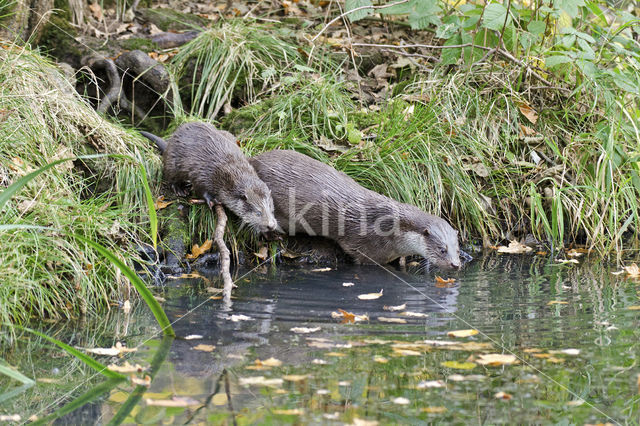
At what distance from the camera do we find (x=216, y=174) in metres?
5.04

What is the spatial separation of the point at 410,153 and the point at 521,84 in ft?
4.40

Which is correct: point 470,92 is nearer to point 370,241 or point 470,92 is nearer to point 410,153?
point 410,153

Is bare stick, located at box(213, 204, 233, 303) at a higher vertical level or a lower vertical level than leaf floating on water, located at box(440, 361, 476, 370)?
higher

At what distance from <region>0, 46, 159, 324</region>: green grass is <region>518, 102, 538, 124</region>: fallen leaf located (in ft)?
9.55

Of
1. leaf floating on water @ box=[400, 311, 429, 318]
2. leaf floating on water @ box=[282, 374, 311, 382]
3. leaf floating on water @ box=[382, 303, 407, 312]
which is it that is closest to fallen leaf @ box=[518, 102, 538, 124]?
leaf floating on water @ box=[382, 303, 407, 312]

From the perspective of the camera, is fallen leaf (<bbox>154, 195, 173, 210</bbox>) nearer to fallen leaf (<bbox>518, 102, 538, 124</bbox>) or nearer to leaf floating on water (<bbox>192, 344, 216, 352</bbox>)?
leaf floating on water (<bbox>192, 344, 216, 352</bbox>)

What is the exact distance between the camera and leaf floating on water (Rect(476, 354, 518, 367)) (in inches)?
117

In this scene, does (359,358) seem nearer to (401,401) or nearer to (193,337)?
(401,401)

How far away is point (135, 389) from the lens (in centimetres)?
267

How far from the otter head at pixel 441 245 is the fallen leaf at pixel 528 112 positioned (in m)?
1.51

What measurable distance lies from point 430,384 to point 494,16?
346 centimetres


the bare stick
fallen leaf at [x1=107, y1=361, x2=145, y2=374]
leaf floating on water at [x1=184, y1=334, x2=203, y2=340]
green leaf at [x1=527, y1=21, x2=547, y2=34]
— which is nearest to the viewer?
fallen leaf at [x1=107, y1=361, x2=145, y2=374]

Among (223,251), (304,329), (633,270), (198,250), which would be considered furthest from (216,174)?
(633,270)

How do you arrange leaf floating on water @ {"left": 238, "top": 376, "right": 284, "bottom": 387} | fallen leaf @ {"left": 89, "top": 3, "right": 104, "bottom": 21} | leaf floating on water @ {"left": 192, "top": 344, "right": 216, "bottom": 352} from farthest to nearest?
fallen leaf @ {"left": 89, "top": 3, "right": 104, "bottom": 21}
leaf floating on water @ {"left": 192, "top": 344, "right": 216, "bottom": 352}
leaf floating on water @ {"left": 238, "top": 376, "right": 284, "bottom": 387}
